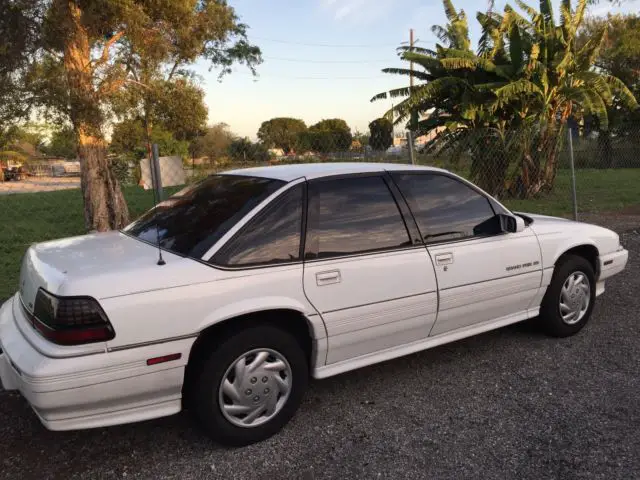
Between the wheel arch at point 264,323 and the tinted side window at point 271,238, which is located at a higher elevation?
the tinted side window at point 271,238

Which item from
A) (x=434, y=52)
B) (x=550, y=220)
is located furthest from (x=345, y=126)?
(x=550, y=220)

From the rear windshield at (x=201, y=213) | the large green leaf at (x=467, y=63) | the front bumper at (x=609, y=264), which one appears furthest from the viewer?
the large green leaf at (x=467, y=63)

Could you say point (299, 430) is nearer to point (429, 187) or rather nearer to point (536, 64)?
point (429, 187)

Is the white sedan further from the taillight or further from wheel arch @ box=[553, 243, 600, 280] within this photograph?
wheel arch @ box=[553, 243, 600, 280]

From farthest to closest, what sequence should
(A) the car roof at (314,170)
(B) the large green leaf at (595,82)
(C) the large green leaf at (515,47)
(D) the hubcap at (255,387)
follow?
(B) the large green leaf at (595,82)
(C) the large green leaf at (515,47)
(A) the car roof at (314,170)
(D) the hubcap at (255,387)

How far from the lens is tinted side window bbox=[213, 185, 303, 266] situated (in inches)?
113

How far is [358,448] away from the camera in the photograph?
9.55 feet

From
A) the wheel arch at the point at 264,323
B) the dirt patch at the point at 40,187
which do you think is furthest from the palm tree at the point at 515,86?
the dirt patch at the point at 40,187

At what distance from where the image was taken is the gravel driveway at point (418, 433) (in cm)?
273

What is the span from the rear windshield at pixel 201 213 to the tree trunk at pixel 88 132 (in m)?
5.84

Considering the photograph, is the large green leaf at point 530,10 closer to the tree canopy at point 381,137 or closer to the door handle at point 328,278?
the tree canopy at point 381,137

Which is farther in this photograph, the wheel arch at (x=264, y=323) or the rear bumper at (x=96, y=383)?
the wheel arch at (x=264, y=323)

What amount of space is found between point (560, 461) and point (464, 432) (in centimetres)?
52

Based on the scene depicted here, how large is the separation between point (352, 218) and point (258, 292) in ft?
2.73
